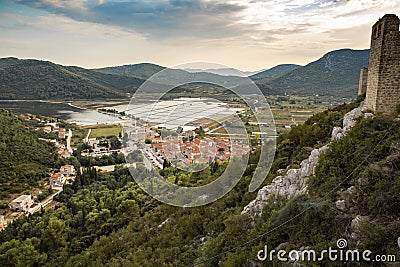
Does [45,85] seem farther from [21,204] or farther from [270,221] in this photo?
[270,221]

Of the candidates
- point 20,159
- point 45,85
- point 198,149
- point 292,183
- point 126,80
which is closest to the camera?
point 292,183

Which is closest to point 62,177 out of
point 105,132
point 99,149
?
point 99,149

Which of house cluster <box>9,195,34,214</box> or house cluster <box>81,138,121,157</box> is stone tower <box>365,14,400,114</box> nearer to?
house cluster <box>9,195,34,214</box>

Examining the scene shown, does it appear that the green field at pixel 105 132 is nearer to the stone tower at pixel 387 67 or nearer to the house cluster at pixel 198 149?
A: the house cluster at pixel 198 149

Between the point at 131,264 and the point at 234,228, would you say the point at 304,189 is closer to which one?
the point at 234,228

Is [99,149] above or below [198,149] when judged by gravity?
below

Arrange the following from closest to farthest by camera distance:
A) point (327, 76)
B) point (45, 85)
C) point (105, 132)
→ point (105, 132), point (327, 76), point (45, 85)
